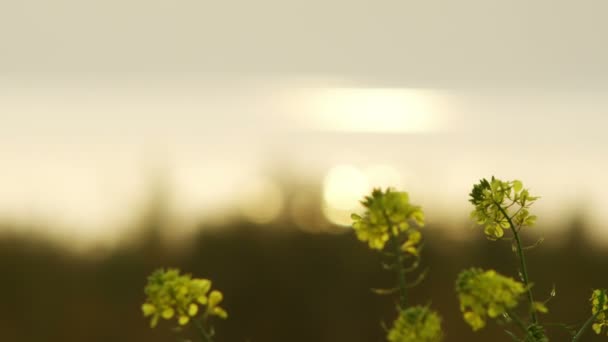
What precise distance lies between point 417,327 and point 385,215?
9.1 inches

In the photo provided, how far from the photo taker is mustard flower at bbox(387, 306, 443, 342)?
1.63 meters

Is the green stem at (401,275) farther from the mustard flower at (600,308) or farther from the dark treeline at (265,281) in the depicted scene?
the dark treeline at (265,281)

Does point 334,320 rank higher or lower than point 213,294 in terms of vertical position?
lower

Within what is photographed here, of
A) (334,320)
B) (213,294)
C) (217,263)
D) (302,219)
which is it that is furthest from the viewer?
(302,219)

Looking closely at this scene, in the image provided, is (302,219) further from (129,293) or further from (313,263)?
(129,293)

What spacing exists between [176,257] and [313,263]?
1479mm

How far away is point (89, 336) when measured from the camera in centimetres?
1014

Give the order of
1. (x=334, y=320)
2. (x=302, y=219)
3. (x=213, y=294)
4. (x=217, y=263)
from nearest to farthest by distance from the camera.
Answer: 1. (x=213, y=294)
2. (x=334, y=320)
3. (x=217, y=263)
4. (x=302, y=219)

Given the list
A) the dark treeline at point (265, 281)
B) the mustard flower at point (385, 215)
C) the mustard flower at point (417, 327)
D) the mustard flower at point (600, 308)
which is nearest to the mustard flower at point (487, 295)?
the mustard flower at point (417, 327)

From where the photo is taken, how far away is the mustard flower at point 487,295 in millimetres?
1652

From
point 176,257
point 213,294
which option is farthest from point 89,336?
point 213,294

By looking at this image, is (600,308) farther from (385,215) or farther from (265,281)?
(265,281)

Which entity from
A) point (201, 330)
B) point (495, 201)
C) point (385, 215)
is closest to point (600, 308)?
point (495, 201)

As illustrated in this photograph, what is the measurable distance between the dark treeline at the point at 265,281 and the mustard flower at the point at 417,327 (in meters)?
7.90
